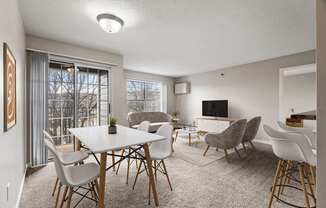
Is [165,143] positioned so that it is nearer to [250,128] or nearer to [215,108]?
Result: [250,128]

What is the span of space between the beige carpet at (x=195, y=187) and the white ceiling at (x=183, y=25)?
252 cm

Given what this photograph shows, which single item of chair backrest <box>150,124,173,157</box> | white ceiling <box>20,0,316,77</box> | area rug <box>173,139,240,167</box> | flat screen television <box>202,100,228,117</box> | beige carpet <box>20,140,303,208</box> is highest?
white ceiling <box>20,0,316,77</box>

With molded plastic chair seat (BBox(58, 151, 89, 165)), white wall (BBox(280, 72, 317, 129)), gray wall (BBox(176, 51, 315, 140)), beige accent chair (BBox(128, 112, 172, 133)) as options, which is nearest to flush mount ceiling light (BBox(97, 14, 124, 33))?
molded plastic chair seat (BBox(58, 151, 89, 165))

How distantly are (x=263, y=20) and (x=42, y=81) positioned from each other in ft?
13.4

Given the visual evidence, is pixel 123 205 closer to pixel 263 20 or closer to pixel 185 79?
pixel 263 20

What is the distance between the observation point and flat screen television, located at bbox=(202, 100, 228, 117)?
18.0 ft

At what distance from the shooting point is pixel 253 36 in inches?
116

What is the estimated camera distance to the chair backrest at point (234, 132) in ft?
10.3

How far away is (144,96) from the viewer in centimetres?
673

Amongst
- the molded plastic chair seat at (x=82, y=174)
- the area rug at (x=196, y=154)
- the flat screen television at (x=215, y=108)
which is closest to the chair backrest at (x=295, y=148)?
the area rug at (x=196, y=154)

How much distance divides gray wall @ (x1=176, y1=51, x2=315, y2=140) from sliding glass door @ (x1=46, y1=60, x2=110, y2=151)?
396 centimetres

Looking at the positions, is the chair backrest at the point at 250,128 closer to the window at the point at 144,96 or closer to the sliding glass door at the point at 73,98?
the sliding glass door at the point at 73,98

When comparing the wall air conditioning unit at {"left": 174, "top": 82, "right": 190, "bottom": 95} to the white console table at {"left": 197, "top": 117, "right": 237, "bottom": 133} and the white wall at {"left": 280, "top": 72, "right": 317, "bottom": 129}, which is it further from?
the white wall at {"left": 280, "top": 72, "right": 317, "bottom": 129}

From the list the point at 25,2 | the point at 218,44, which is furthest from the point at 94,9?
the point at 218,44
